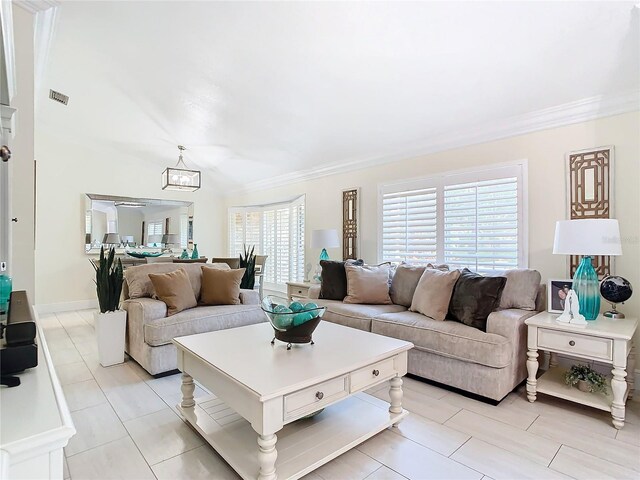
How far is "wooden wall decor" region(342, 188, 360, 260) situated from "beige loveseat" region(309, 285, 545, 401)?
1.71m

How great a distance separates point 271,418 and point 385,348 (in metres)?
0.84

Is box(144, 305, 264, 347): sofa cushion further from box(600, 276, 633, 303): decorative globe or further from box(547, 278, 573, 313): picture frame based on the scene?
box(600, 276, 633, 303): decorative globe

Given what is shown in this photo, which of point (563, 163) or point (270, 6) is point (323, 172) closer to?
point (270, 6)

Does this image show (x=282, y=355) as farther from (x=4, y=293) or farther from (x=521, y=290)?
(x=521, y=290)

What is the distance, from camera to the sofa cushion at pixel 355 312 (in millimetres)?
3147

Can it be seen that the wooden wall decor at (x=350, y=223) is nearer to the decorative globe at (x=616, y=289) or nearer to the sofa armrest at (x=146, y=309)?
the sofa armrest at (x=146, y=309)

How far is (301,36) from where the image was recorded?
283 centimetres

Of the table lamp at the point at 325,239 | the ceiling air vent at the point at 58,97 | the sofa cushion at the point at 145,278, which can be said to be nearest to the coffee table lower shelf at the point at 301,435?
the sofa cushion at the point at 145,278

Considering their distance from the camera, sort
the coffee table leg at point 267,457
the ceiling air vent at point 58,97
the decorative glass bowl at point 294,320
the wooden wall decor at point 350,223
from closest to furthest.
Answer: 1. the coffee table leg at point 267,457
2. the decorative glass bowl at point 294,320
3. the ceiling air vent at point 58,97
4. the wooden wall decor at point 350,223

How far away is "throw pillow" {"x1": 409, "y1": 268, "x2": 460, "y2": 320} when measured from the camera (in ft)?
9.53

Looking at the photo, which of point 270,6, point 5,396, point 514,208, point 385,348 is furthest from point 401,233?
point 5,396

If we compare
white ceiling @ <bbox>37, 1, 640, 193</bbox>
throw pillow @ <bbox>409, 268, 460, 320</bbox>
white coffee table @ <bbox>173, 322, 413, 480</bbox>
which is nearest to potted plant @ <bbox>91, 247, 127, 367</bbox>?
white coffee table @ <bbox>173, 322, 413, 480</bbox>

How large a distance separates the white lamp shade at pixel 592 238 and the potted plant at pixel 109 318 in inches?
149

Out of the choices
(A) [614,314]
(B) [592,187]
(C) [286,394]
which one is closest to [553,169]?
(B) [592,187]
